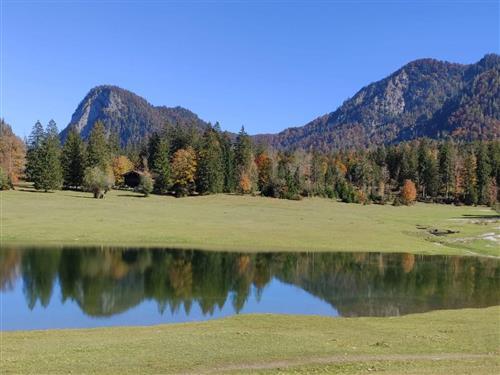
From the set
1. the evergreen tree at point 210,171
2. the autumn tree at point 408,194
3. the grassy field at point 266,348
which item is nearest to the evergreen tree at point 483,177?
the autumn tree at point 408,194

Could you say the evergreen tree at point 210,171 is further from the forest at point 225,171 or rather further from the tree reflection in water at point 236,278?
the tree reflection in water at point 236,278

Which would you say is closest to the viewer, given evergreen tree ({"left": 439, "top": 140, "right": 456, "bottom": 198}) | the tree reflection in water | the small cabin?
the tree reflection in water

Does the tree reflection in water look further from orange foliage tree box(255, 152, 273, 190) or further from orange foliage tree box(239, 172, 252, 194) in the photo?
orange foliage tree box(255, 152, 273, 190)

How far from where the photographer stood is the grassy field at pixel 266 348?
19625 millimetres

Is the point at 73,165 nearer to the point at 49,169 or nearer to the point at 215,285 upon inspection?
the point at 49,169

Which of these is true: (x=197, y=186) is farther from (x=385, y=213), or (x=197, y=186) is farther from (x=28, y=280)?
(x=28, y=280)

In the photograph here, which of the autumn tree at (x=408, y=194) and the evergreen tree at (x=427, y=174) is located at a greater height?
the evergreen tree at (x=427, y=174)

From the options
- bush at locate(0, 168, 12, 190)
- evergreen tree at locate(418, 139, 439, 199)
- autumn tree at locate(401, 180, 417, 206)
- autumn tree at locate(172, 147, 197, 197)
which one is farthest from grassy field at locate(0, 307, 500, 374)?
evergreen tree at locate(418, 139, 439, 199)

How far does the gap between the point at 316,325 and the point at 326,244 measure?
142 feet

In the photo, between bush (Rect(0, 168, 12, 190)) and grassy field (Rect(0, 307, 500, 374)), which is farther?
bush (Rect(0, 168, 12, 190))

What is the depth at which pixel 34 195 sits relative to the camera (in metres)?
108

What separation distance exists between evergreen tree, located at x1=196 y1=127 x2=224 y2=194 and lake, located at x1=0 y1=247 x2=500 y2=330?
71.5 metres

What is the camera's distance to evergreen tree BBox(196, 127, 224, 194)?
136m

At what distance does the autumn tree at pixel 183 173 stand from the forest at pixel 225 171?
272 millimetres
